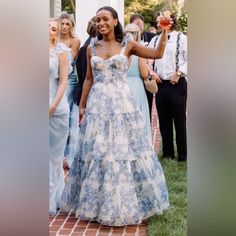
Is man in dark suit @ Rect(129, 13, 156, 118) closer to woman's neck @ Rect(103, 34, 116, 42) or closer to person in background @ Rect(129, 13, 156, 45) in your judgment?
person in background @ Rect(129, 13, 156, 45)

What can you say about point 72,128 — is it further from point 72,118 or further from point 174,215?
point 174,215

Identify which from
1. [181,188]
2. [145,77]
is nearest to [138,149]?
[181,188]

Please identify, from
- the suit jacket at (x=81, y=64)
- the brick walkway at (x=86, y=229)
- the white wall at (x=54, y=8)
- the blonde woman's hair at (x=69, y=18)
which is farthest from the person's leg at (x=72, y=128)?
the white wall at (x=54, y=8)

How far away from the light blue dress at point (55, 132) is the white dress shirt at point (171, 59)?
6.89 ft

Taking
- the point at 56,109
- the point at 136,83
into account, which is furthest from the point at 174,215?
the point at 136,83

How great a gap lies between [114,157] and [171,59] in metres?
2.49

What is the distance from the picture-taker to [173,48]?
6258 millimetres

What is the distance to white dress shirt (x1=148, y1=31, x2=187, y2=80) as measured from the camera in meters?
6.23

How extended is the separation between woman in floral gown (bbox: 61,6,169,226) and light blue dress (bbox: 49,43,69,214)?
23 cm

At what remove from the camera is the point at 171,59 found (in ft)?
20.8

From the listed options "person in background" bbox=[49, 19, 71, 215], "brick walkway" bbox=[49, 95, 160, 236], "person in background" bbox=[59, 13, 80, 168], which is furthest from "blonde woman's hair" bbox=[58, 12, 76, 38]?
"brick walkway" bbox=[49, 95, 160, 236]

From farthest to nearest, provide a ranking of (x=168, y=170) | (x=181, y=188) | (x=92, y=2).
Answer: (x=92, y=2) → (x=168, y=170) → (x=181, y=188)
